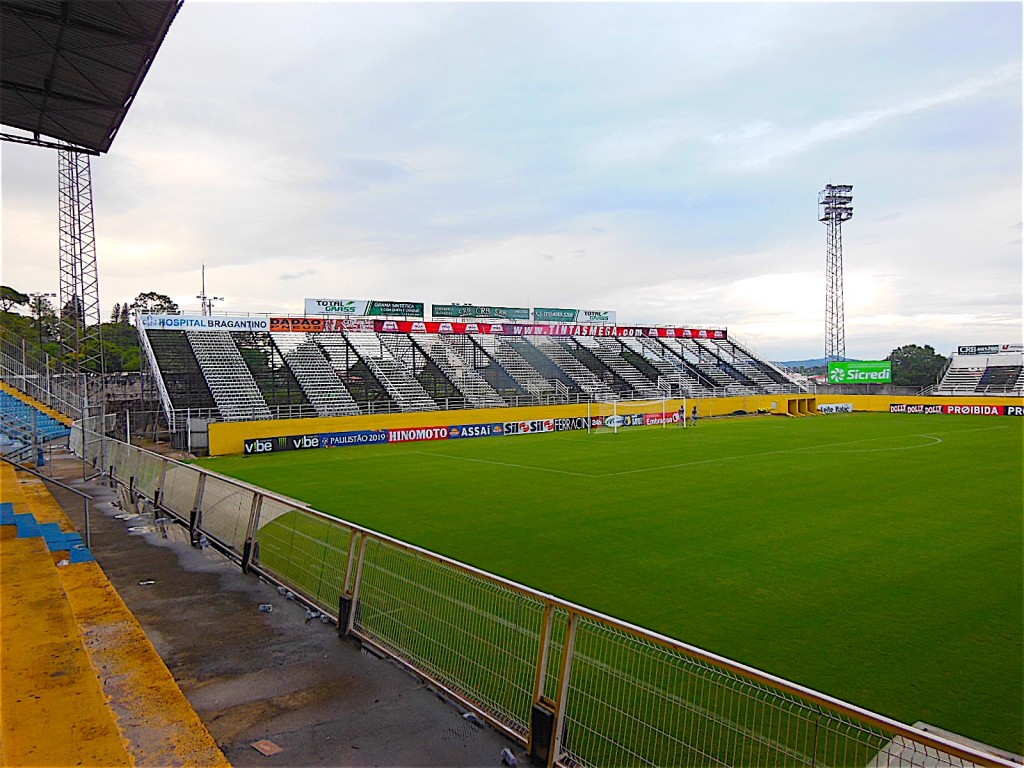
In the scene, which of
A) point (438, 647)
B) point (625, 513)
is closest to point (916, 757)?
point (438, 647)

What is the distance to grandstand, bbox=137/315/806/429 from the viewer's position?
35.3 m

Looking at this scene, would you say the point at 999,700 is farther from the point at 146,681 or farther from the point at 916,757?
the point at 146,681

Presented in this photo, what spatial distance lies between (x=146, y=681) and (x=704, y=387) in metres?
50.2

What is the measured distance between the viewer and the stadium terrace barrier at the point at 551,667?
13.9 ft

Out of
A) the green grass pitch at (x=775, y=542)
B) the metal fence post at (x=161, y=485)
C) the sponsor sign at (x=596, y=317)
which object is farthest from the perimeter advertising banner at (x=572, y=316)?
the metal fence post at (x=161, y=485)

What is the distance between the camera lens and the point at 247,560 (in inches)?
322

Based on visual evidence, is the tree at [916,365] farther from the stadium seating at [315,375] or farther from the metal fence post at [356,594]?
the metal fence post at [356,594]

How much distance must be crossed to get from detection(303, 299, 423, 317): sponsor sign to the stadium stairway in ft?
124

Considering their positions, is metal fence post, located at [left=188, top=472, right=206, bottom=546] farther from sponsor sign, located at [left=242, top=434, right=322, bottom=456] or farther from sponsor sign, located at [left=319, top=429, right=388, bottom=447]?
sponsor sign, located at [left=319, top=429, right=388, bottom=447]

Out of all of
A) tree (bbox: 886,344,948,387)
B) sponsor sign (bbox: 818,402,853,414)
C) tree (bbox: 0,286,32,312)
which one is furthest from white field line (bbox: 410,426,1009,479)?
tree (bbox: 0,286,32,312)

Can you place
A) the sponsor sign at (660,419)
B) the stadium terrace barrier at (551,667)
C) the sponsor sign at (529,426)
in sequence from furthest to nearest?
1. the sponsor sign at (660,419)
2. the sponsor sign at (529,426)
3. the stadium terrace barrier at (551,667)

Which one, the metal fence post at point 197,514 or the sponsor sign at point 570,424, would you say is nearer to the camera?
the metal fence post at point 197,514

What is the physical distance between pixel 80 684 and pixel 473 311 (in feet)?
145

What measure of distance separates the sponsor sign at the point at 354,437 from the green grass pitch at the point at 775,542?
4.42 metres
